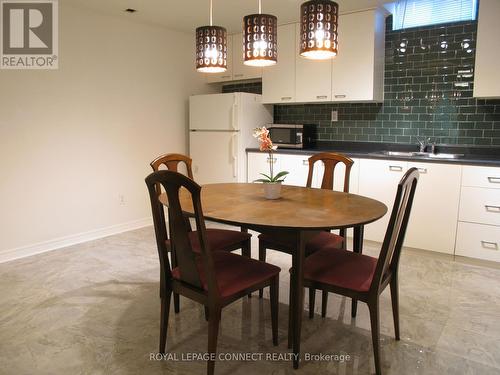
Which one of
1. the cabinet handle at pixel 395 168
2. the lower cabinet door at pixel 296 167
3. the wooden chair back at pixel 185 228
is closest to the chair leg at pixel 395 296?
the wooden chair back at pixel 185 228

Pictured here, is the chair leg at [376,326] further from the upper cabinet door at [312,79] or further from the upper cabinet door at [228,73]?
the upper cabinet door at [228,73]

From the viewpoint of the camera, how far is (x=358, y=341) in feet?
7.32

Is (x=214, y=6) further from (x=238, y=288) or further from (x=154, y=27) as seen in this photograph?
(x=238, y=288)

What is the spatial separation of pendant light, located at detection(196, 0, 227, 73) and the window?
6.88 ft

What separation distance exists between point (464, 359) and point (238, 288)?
123cm

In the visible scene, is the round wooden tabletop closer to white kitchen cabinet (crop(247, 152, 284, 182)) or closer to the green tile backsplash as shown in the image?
white kitchen cabinet (crop(247, 152, 284, 182))

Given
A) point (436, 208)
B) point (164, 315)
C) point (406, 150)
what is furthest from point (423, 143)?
point (164, 315)

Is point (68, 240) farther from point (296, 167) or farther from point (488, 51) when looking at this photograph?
point (488, 51)

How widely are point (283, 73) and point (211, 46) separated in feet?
7.12

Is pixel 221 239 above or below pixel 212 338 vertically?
above

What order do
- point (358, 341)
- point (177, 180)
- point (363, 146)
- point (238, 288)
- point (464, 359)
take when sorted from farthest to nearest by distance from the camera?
point (363, 146) → point (358, 341) → point (464, 359) → point (238, 288) → point (177, 180)

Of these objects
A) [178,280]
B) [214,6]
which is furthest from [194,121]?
[178,280]

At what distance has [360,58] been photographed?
3963mm

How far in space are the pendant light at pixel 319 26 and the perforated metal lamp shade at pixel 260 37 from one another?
21 centimetres
